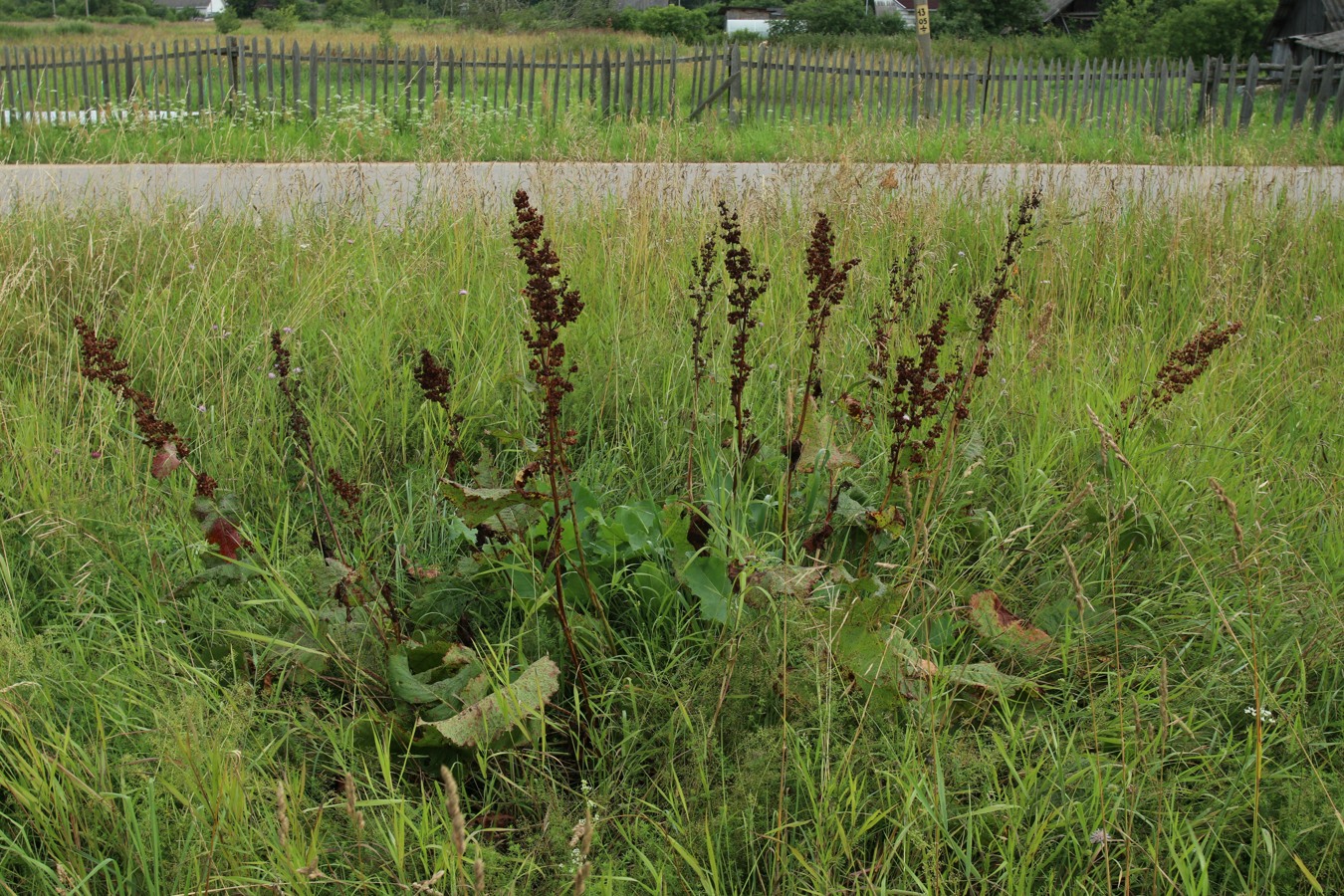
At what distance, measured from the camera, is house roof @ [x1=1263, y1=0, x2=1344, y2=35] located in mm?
31094

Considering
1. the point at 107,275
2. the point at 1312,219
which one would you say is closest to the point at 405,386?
the point at 107,275

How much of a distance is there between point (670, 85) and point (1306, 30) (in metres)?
31.8

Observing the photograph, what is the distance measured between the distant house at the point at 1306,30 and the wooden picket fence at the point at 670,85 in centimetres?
1605

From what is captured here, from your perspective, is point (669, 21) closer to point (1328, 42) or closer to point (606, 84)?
point (1328, 42)

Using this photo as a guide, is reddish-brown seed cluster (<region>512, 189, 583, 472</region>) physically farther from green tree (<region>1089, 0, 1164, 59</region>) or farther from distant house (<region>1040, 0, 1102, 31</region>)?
distant house (<region>1040, 0, 1102, 31</region>)

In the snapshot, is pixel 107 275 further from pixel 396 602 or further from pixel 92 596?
pixel 396 602

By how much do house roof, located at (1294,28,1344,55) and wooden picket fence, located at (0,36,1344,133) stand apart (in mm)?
14384

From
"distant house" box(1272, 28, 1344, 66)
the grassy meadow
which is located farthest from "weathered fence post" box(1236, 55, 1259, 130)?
the grassy meadow

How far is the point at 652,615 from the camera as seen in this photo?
7.79 ft

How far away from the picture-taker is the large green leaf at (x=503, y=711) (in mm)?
1879

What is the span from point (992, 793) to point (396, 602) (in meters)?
1.40

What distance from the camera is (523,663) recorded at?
2.07 metres

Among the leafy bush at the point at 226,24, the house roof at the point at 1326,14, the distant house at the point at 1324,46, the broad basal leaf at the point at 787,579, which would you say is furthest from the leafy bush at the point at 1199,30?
the leafy bush at the point at 226,24

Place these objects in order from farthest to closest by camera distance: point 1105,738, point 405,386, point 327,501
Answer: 1. point 405,386
2. point 327,501
3. point 1105,738
